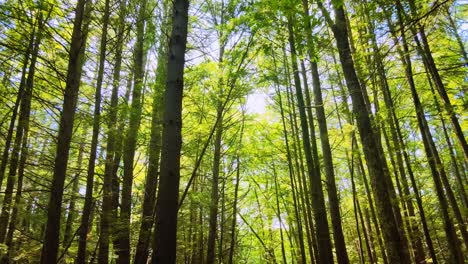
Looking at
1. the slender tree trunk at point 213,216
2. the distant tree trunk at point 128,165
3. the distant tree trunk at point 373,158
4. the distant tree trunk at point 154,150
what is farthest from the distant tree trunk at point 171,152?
the slender tree trunk at point 213,216

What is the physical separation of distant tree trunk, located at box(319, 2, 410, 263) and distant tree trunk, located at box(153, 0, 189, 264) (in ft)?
6.47

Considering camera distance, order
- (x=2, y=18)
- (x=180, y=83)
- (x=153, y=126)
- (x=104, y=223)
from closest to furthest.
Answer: (x=180, y=83)
(x=2, y=18)
(x=104, y=223)
(x=153, y=126)

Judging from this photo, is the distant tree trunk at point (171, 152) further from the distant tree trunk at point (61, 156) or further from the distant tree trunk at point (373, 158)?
the distant tree trunk at point (61, 156)

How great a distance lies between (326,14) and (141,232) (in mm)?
5629

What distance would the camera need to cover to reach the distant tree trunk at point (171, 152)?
250cm

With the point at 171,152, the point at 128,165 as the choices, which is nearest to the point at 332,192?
the point at 128,165

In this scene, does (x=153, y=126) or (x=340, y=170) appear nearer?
(x=153, y=126)

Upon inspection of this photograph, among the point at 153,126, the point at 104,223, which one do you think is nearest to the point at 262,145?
the point at 153,126

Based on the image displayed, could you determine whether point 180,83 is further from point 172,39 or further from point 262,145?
point 262,145

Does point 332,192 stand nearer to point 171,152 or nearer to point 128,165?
point 128,165

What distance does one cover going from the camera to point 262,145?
39.0 feet

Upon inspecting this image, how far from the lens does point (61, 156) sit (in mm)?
4297

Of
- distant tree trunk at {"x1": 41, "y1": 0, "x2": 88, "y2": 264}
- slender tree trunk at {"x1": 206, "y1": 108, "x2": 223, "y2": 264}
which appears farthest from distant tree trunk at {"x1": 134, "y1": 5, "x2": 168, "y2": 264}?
distant tree trunk at {"x1": 41, "y1": 0, "x2": 88, "y2": 264}

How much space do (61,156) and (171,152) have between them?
241 cm
